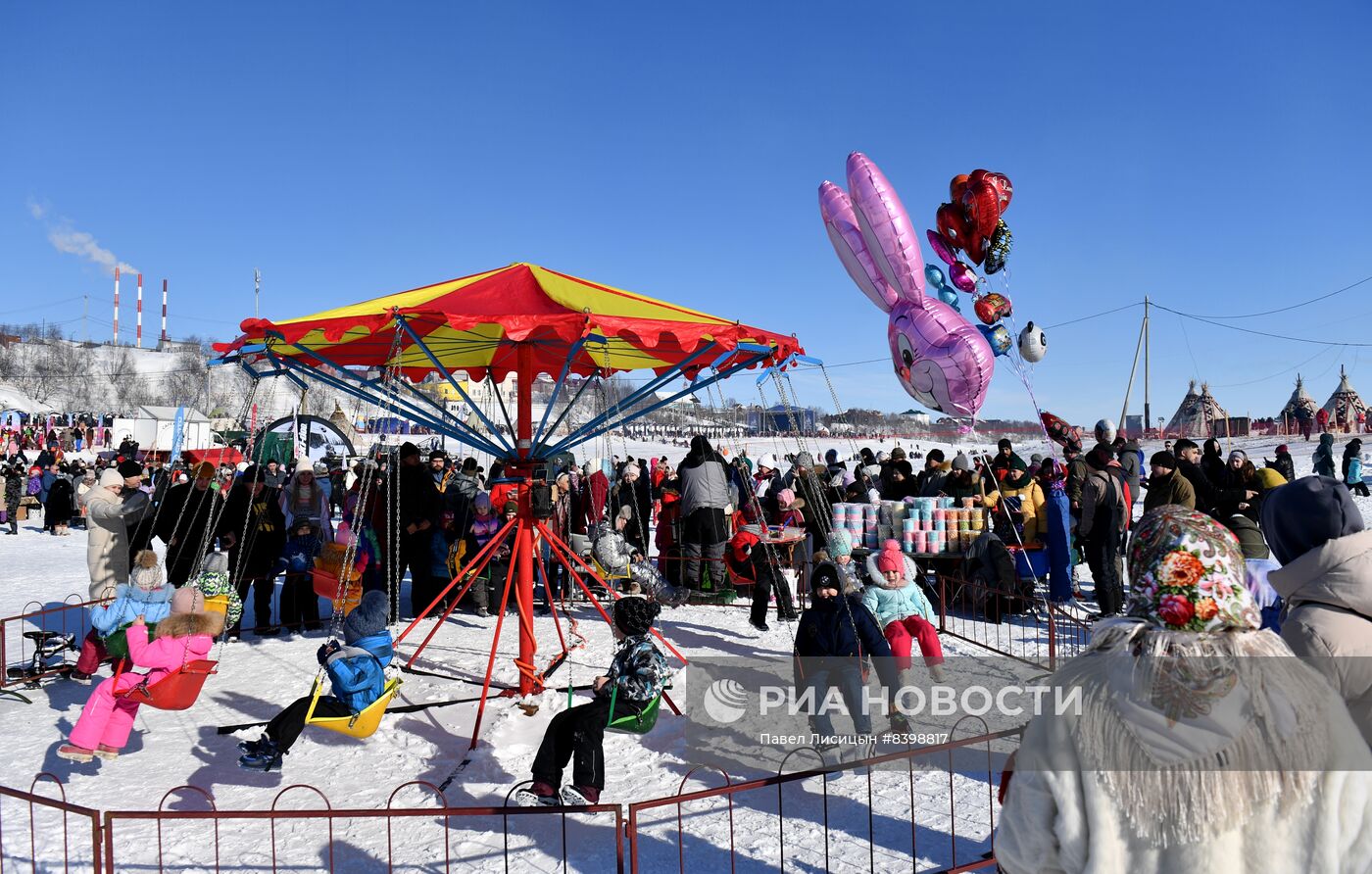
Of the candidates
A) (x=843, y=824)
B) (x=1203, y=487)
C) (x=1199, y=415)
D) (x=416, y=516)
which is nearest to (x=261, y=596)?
(x=416, y=516)

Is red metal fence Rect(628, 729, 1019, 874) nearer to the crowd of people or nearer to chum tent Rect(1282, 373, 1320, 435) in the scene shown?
the crowd of people

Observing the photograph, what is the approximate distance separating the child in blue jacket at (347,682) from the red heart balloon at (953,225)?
972 cm

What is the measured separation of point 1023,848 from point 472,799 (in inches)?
139

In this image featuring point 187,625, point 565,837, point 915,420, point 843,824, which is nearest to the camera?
point 565,837

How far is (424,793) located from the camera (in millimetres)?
4688

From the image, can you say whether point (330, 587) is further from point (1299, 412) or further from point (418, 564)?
point (1299, 412)

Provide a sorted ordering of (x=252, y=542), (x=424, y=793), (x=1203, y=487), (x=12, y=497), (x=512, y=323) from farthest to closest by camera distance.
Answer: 1. (x=12, y=497)
2. (x=1203, y=487)
3. (x=252, y=542)
4. (x=512, y=323)
5. (x=424, y=793)

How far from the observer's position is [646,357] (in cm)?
793

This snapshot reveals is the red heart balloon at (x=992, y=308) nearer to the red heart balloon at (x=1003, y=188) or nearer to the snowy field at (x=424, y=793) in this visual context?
the red heart balloon at (x=1003, y=188)

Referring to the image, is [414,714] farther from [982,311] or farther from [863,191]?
[982,311]

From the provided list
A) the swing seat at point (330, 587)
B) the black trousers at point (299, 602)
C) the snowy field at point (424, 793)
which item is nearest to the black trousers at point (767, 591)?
the snowy field at point (424, 793)

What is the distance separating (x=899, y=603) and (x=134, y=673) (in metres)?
5.03

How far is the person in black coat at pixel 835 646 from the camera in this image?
16.5 ft

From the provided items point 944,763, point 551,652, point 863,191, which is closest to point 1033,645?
point 944,763
